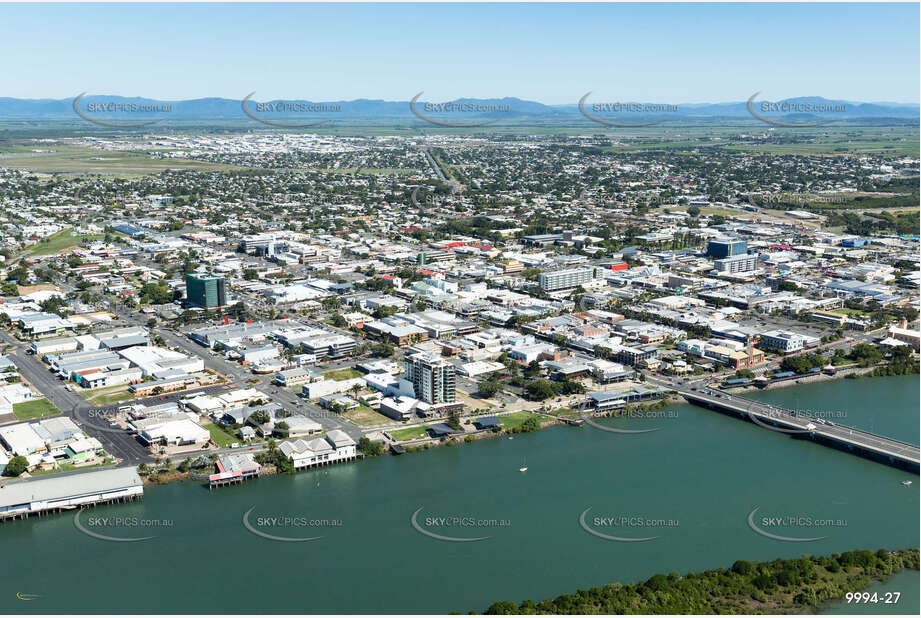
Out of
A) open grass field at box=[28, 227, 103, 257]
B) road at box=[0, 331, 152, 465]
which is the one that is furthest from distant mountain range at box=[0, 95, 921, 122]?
road at box=[0, 331, 152, 465]

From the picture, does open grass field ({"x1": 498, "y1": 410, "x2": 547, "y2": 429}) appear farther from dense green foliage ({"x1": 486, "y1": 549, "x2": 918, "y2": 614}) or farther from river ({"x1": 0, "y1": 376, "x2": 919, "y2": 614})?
dense green foliage ({"x1": 486, "y1": 549, "x2": 918, "y2": 614})

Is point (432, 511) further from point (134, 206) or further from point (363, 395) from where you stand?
point (134, 206)

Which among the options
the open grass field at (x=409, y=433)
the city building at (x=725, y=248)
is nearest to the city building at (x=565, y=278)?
the city building at (x=725, y=248)

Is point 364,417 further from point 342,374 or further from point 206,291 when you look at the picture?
point 206,291

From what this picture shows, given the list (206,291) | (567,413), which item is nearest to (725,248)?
(567,413)

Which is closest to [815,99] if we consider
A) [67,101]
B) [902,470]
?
[67,101]

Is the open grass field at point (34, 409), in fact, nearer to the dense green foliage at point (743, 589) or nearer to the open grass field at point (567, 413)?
the open grass field at point (567, 413)
